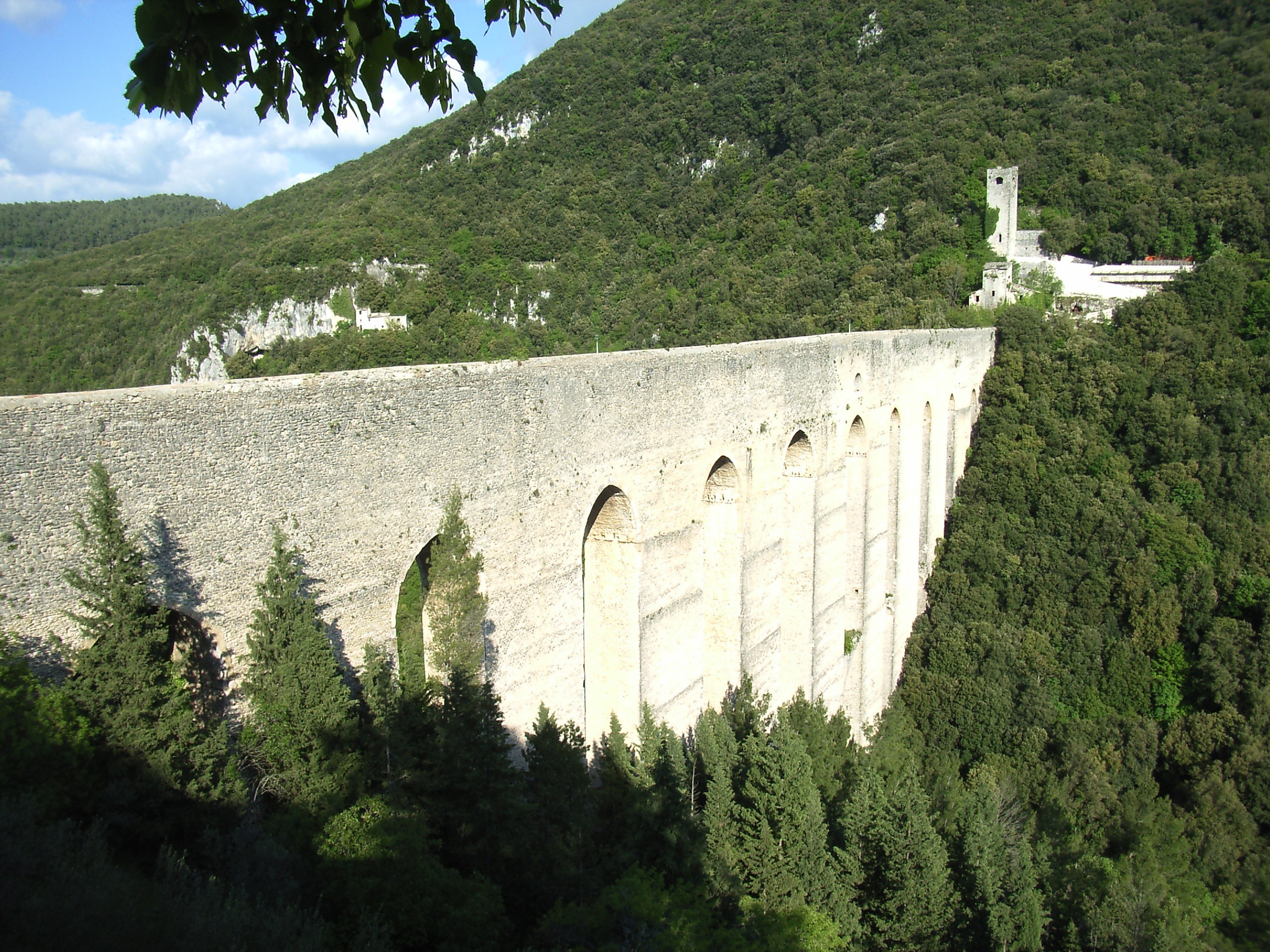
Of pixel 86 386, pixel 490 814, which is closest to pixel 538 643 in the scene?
pixel 490 814

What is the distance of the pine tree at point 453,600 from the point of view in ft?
26.1

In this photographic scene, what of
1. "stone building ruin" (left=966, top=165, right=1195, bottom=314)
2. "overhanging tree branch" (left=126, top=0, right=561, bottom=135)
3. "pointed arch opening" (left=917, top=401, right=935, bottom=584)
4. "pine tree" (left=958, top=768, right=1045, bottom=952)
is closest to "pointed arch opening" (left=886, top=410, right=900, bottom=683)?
"pointed arch opening" (left=917, top=401, right=935, bottom=584)

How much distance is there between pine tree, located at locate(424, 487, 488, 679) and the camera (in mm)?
7953

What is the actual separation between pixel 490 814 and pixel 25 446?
4631 millimetres

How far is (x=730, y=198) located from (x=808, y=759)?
105 feet

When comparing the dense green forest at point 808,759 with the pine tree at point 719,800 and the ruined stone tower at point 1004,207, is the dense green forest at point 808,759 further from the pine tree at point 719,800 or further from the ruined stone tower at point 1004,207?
the ruined stone tower at point 1004,207

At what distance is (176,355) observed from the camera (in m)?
32.4

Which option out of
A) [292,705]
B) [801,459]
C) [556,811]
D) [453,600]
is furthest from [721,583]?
[292,705]

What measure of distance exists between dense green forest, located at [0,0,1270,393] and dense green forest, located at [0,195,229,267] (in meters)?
21.2

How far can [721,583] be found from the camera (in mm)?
12844

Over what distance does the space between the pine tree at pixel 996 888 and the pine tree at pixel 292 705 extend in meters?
8.09

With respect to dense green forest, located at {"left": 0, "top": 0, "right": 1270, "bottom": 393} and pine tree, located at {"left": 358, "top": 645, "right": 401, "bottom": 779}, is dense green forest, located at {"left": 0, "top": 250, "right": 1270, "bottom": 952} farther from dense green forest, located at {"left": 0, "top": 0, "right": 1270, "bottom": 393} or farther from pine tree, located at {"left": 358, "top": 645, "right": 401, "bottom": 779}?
dense green forest, located at {"left": 0, "top": 0, "right": 1270, "bottom": 393}

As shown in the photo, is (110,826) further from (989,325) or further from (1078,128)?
(1078,128)

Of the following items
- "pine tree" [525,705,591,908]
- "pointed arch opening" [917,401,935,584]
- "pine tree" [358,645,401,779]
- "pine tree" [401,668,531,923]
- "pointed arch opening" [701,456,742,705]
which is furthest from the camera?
"pointed arch opening" [917,401,935,584]
